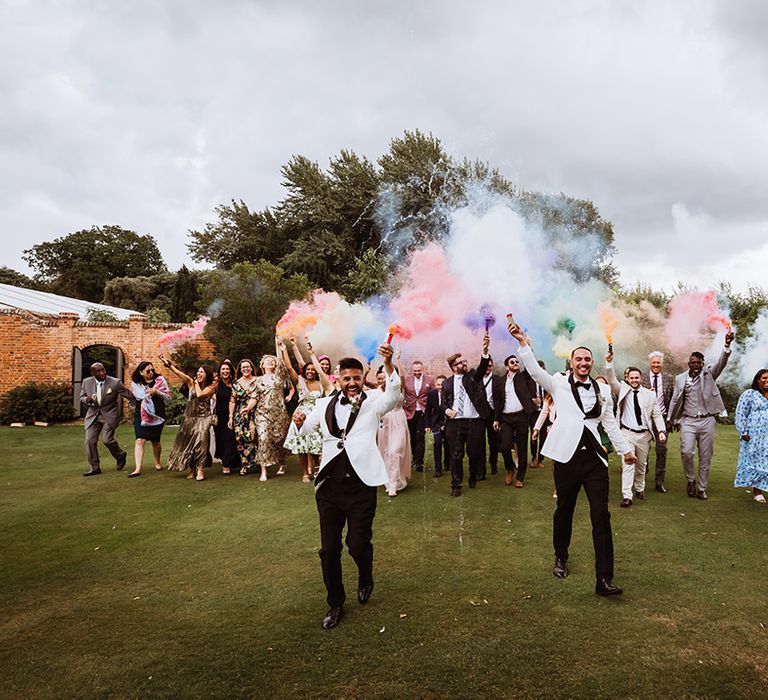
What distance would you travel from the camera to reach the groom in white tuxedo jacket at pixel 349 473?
169 inches

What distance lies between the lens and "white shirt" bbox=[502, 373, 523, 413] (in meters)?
9.23

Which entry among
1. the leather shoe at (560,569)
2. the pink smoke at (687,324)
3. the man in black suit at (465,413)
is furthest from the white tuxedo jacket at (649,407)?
the pink smoke at (687,324)

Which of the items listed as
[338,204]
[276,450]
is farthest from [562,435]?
[338,204]

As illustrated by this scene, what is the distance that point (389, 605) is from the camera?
4516 mm

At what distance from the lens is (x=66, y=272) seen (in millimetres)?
52688

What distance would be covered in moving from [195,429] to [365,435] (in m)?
6.27

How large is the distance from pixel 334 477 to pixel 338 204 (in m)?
26.7

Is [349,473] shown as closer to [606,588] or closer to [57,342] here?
[606,588]

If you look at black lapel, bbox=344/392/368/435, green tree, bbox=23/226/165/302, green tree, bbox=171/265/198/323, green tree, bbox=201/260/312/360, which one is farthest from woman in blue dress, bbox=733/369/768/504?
green tree, bbox=23/226/165/302

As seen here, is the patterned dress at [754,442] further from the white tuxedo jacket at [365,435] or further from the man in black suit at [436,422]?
the white tuxedo jacket at [365,435]

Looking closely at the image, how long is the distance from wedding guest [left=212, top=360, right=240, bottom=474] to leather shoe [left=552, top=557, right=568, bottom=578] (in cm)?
655

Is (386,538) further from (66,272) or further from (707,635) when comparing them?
(66,272)

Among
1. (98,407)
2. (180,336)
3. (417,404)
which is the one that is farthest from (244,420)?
(180,336)

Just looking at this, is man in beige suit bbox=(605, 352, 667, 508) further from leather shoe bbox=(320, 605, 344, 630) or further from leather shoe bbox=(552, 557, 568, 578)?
leather shoe bbox=(320, 605, 344, 630)
